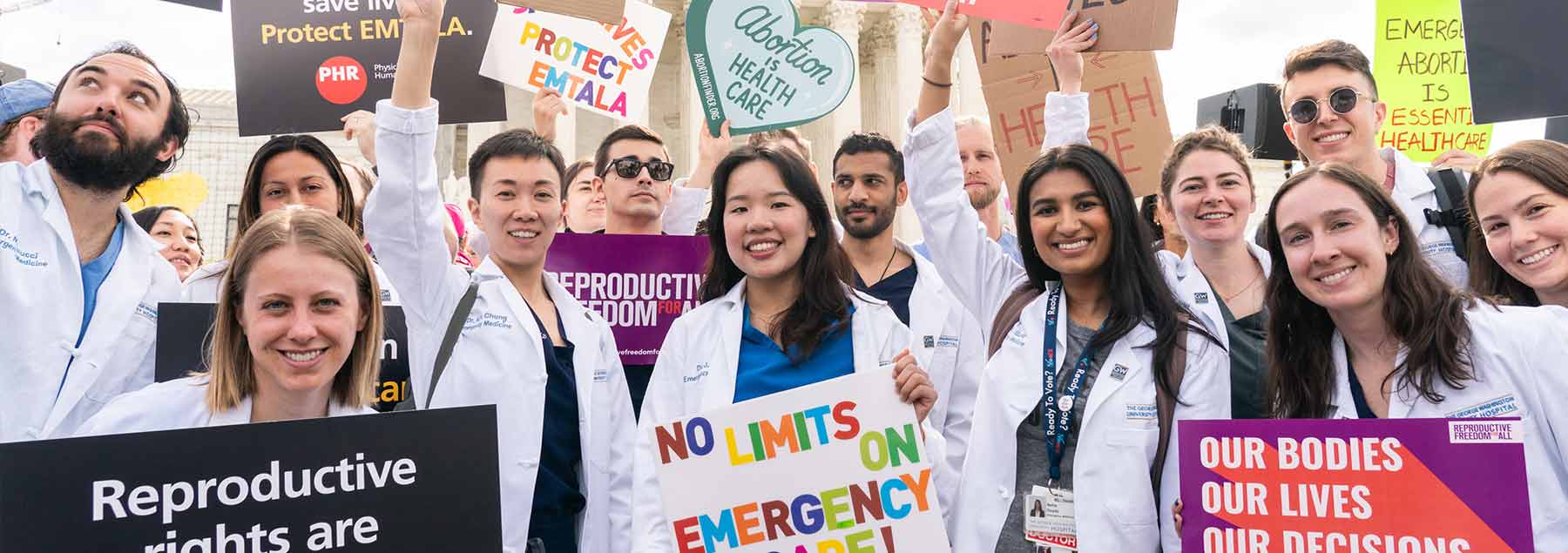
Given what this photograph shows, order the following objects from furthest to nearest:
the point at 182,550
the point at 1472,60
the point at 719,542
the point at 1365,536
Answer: the point at 1472,60
the point at 719,542
the point at 1365,536
the point at 182,550

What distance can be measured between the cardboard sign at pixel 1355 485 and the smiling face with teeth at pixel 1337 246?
48 cm

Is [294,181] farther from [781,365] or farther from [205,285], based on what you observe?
[781,365]

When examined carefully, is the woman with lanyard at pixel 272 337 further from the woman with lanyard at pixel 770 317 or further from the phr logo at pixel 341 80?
the phr logo at pixel 341 80

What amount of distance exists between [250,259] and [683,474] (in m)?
1.29

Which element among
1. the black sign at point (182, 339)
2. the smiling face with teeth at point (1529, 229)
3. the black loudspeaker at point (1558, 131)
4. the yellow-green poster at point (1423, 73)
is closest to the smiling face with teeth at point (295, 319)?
the black sign at point (182, 339)

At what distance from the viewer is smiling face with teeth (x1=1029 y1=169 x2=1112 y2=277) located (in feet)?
10.7

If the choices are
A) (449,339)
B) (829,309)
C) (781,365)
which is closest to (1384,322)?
(829,309)

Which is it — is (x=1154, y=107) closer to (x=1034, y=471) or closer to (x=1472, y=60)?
(x=1472, y=60)

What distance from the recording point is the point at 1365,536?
98.1 inches

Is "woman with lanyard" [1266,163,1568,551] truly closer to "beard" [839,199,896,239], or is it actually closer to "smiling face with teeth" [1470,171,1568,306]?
"smiling face with teeth" [1470,171,1568,306]

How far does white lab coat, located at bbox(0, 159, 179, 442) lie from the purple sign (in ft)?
5.61

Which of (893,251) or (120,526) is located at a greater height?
(893,251)

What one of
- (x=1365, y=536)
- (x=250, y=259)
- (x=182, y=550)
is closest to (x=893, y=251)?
(x=1365, y=536)

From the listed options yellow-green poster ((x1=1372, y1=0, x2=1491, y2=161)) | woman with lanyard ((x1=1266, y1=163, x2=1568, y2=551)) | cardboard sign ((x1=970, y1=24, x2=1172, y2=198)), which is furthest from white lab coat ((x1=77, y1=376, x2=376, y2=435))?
yellow-green poster ((x1=1372, y1=0, x2=1491, y2=161))
